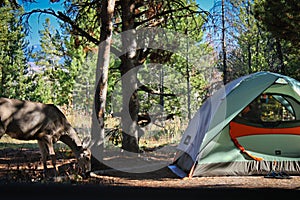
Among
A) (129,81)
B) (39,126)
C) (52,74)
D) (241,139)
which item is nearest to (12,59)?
(52,74)

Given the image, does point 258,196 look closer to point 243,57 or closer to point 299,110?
point 299,110

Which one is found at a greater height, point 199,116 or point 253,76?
point 253,76

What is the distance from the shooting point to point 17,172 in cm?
647

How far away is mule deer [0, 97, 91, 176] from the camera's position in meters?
6.01

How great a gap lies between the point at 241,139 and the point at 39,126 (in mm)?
3585

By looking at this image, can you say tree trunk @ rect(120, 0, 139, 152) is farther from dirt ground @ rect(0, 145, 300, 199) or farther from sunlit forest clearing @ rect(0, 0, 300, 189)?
dirt ground @ rect(0, 145, 300, 199)

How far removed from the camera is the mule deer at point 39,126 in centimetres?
601

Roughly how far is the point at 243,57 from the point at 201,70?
316 centimetres

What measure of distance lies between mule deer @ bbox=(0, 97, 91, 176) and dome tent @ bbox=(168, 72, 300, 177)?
196 cm

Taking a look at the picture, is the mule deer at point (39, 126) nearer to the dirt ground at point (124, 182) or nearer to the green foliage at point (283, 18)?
the dirt ground at point (124, 182)

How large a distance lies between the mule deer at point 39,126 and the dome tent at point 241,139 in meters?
→ 1.96

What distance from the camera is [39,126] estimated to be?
625 cm

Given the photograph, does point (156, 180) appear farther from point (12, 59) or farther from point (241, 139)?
point (12, 59)

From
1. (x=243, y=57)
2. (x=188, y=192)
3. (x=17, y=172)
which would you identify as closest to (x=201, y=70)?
(x=243, y=57)
